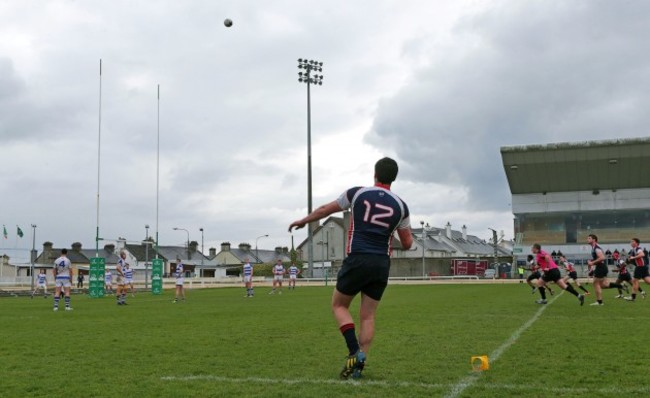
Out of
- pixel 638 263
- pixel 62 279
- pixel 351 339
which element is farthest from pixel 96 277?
pixel 351 339

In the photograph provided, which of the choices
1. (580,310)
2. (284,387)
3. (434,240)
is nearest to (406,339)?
(284,387)

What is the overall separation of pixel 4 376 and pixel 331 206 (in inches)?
163

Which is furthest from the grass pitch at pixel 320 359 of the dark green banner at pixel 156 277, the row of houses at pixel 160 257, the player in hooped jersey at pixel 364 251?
the row of houses at pixel 160 257

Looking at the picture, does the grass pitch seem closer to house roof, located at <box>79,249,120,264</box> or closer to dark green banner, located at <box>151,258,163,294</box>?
dark green banner, located at <box>151,258,163,294</box>

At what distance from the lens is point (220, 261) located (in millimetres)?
117812

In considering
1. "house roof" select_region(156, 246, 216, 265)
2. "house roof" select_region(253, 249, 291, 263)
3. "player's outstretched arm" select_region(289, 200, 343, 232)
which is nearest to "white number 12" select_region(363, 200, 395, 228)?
"player's outstretched arm" select_region(289, 200, 343, 232)

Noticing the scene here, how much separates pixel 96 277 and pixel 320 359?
98.1 ft

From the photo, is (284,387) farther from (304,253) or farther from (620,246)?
(304,253)

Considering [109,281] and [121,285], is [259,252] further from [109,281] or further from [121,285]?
[121,285]

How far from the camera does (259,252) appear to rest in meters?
127

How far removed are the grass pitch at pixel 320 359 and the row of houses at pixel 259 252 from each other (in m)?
77.2

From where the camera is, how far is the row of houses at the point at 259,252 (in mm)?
95500

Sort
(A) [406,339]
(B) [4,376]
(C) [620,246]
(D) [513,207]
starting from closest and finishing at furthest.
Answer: (B) [4,376]
(A) [406,339]
(C) [620,246]
(D) [513,207]

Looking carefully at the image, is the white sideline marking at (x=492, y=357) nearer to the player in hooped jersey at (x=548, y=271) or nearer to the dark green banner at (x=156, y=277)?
the player in hooped jersey at (x=548, y=271)
